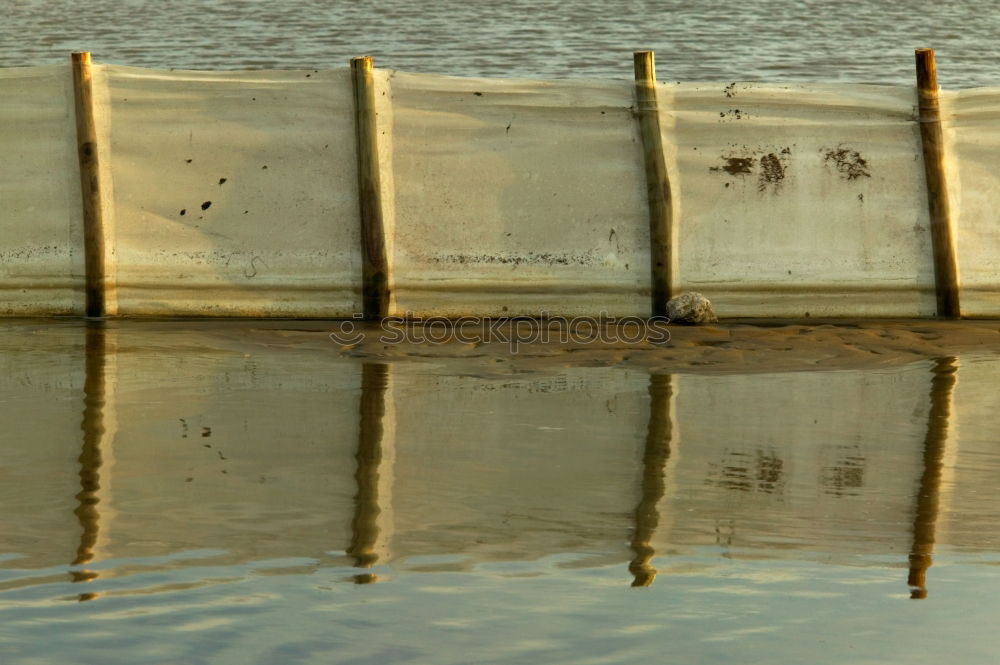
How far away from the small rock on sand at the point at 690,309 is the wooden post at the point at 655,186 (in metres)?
0.14

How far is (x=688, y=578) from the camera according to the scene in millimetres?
4297

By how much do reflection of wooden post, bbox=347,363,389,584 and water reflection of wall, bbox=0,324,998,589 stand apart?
1 centimetres

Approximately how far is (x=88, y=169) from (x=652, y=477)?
17.3ft

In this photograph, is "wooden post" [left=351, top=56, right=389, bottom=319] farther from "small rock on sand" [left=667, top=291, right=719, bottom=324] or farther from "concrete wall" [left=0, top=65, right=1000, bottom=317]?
"small rock on sand" [left=667, top=291, right=719, bottom=324]

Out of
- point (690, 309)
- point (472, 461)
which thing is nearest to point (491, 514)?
point (472, 461)

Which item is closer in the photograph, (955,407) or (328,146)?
(955,407)

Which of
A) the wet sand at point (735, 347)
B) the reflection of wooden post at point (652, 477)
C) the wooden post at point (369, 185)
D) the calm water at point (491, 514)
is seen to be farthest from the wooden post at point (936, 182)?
the wooden post at point (369, 185)

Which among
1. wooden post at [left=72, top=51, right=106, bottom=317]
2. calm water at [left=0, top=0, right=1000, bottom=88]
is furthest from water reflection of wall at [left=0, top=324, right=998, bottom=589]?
calm water at [left=0, top=0, right=1000, bottom=88]

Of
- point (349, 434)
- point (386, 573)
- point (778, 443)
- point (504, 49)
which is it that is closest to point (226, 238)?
point (349, 434)

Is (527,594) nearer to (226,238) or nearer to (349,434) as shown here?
(349,434)

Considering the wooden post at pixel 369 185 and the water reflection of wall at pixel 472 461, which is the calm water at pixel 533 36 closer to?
the wooden post at pixel 369 185

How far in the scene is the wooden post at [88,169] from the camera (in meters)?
9.38

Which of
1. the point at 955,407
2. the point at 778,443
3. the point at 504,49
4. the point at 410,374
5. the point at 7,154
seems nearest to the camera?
the point at 778,443

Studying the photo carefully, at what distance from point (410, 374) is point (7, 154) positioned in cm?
351
